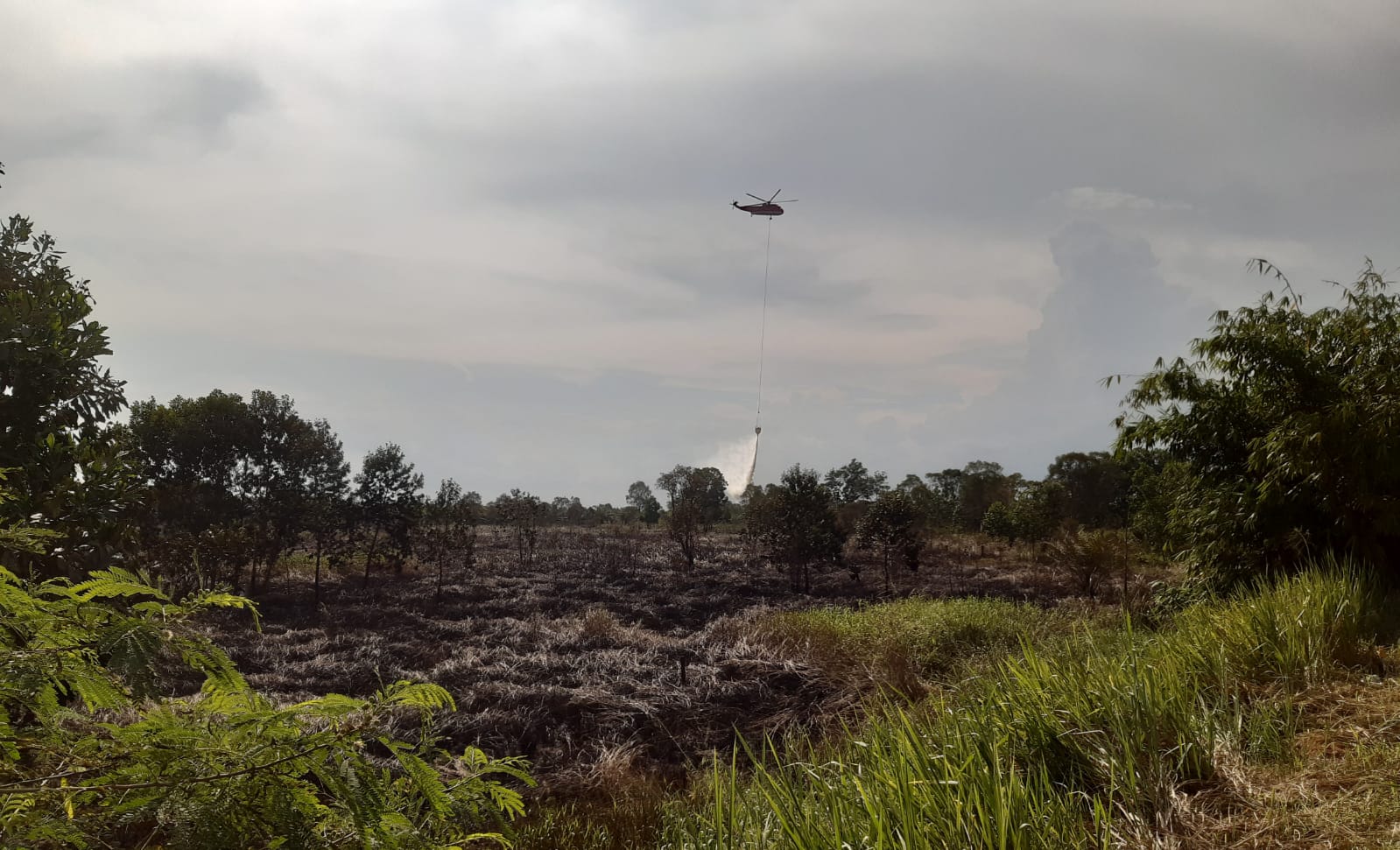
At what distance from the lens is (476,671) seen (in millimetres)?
14062

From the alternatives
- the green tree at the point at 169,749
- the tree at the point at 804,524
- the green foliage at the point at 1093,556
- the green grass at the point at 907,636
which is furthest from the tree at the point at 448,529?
the green tree at the point at 169,749

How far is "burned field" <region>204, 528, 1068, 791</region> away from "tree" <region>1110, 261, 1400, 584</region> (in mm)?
5947

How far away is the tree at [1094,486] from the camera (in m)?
41.8

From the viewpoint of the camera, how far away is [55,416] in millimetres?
7887

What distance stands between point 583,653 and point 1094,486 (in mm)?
39745

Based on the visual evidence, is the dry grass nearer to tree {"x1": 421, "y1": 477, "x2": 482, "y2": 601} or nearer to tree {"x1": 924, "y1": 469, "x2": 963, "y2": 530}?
tree {"x1": 421, "y1": 477, "x2": 482, "y2": 601}

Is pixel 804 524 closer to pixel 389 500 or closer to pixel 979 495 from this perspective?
pixel 389 500

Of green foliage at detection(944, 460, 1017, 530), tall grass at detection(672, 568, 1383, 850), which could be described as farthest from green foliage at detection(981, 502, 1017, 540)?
tall grass at detection(672, 568, 1383, 850)

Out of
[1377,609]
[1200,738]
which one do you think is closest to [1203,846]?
[1200,738]

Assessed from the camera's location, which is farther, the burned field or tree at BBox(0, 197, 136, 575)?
the burned field

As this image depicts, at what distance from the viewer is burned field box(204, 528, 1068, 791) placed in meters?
10.9

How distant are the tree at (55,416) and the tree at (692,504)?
27498 mm

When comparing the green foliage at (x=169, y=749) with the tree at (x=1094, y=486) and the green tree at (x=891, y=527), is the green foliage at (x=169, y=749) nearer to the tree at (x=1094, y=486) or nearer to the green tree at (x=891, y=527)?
the green tree at (x=891, y=527)

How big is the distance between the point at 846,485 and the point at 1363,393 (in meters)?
63.2
